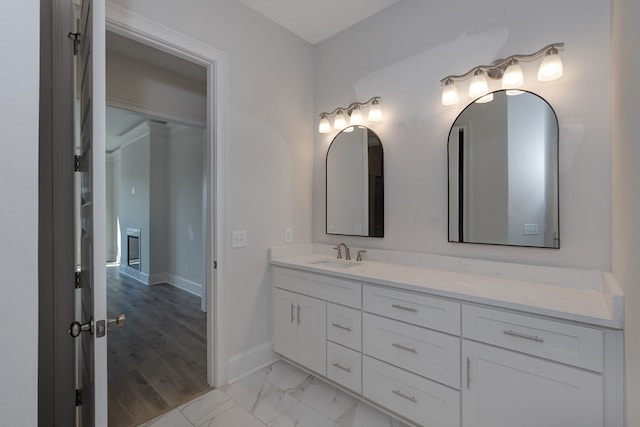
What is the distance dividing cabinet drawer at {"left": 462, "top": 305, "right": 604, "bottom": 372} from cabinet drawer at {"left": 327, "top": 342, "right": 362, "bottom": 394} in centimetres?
74

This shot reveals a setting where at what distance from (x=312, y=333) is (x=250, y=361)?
582 millimetres

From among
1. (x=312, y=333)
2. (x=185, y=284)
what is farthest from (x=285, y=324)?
(x=185, y=284)

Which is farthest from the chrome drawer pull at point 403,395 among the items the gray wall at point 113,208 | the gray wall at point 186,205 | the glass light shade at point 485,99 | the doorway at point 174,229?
the gray wall at point 113,208

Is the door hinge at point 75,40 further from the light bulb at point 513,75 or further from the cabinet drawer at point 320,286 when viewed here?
the light bulb at point 513,75

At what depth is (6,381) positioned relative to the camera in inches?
25.4

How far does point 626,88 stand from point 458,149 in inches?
36.2

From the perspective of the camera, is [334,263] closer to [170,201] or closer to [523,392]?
[523,392]

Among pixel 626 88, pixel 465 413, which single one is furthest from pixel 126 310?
pixel 626 88

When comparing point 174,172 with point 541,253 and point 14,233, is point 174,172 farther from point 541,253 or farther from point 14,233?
point 541,253

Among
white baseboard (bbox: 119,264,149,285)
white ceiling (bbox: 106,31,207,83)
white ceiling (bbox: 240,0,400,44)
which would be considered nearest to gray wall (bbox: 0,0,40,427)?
white ceiling (bbox: 240,0,400,44)

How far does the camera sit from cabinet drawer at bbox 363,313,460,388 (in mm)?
1442

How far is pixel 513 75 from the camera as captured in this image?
65.3 inches

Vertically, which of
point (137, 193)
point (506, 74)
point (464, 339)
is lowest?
point (464, 339)

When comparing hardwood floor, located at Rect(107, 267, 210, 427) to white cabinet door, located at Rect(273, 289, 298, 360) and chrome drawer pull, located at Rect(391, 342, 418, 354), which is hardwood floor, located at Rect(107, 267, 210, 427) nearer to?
white cabinet door, located at Rect(273, 289, 298, 360)
